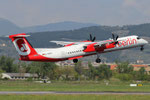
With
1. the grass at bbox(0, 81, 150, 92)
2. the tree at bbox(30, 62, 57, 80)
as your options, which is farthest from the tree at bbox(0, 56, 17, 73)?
the grass at bbox(0, 81, 150, 92)

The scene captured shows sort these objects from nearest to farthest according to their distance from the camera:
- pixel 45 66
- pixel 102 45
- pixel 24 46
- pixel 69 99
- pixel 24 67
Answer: pixel 69 99
pixel 24 46
pixel 102 45
pixel 45 66
pixel 24 67

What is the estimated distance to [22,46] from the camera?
60.6 meters

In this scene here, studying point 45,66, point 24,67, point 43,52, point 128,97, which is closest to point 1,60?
point 24,67

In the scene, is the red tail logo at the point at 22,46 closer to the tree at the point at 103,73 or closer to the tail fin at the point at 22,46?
the tail fin at the point at 22,46

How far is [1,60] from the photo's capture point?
6914 inches

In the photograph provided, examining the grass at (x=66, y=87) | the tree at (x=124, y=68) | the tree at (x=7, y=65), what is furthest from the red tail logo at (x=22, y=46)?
the tree at (x=7, y=65)

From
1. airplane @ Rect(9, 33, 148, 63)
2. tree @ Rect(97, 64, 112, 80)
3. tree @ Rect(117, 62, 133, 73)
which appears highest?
tree @ Rect(117, 62, 133, 73)

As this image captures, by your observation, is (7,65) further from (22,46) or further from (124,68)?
(22,46)

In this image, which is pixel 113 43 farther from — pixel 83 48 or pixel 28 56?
pixel 28 56

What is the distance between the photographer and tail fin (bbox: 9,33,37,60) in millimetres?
59631

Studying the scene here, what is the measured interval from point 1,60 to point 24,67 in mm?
13025

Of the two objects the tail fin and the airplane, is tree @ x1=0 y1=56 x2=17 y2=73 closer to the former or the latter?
the airplane

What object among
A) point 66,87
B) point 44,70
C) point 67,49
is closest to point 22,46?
point 67,49

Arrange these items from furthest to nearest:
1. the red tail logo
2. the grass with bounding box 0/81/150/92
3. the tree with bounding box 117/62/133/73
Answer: the tree with bounding box 117/62/133/73 → the grass with bounding box 0/81/150/92 → the red tail logo
